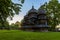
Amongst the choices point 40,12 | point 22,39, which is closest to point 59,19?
point 40,12

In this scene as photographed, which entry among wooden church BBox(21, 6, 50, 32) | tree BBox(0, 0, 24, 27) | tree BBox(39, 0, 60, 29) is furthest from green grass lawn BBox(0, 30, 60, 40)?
tree BBox(39, 0, 60, 29)

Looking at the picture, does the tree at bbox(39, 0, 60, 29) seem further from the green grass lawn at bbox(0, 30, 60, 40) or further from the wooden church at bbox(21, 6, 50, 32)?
the green grass lawn at bbox(0, 30, 60, 40)

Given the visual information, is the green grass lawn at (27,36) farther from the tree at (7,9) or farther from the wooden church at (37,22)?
the wooden church at (37,22)

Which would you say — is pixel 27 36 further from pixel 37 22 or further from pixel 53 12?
pixel 53 12

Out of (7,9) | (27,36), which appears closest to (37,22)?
(27,36)

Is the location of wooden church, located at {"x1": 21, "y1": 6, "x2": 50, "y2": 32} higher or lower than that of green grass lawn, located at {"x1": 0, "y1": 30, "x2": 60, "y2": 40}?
higher

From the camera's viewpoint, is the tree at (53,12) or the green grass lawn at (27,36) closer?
the green grass lawn at (27,36)

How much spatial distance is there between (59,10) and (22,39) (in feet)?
147

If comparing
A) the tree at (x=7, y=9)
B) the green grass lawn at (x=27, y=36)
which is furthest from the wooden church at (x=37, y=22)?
the tree at (x=7, y=9)

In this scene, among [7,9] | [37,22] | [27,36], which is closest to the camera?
[7,9]

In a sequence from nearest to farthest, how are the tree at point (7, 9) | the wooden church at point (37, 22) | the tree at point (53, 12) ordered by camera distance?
the tree at point (7, 9) < the wooden church at point (37, 22) < the tree at point (53, 12)

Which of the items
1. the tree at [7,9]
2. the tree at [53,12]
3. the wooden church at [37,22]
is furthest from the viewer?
the tree at [53,12]

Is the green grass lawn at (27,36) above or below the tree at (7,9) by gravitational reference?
below

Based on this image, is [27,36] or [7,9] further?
[27,36]
